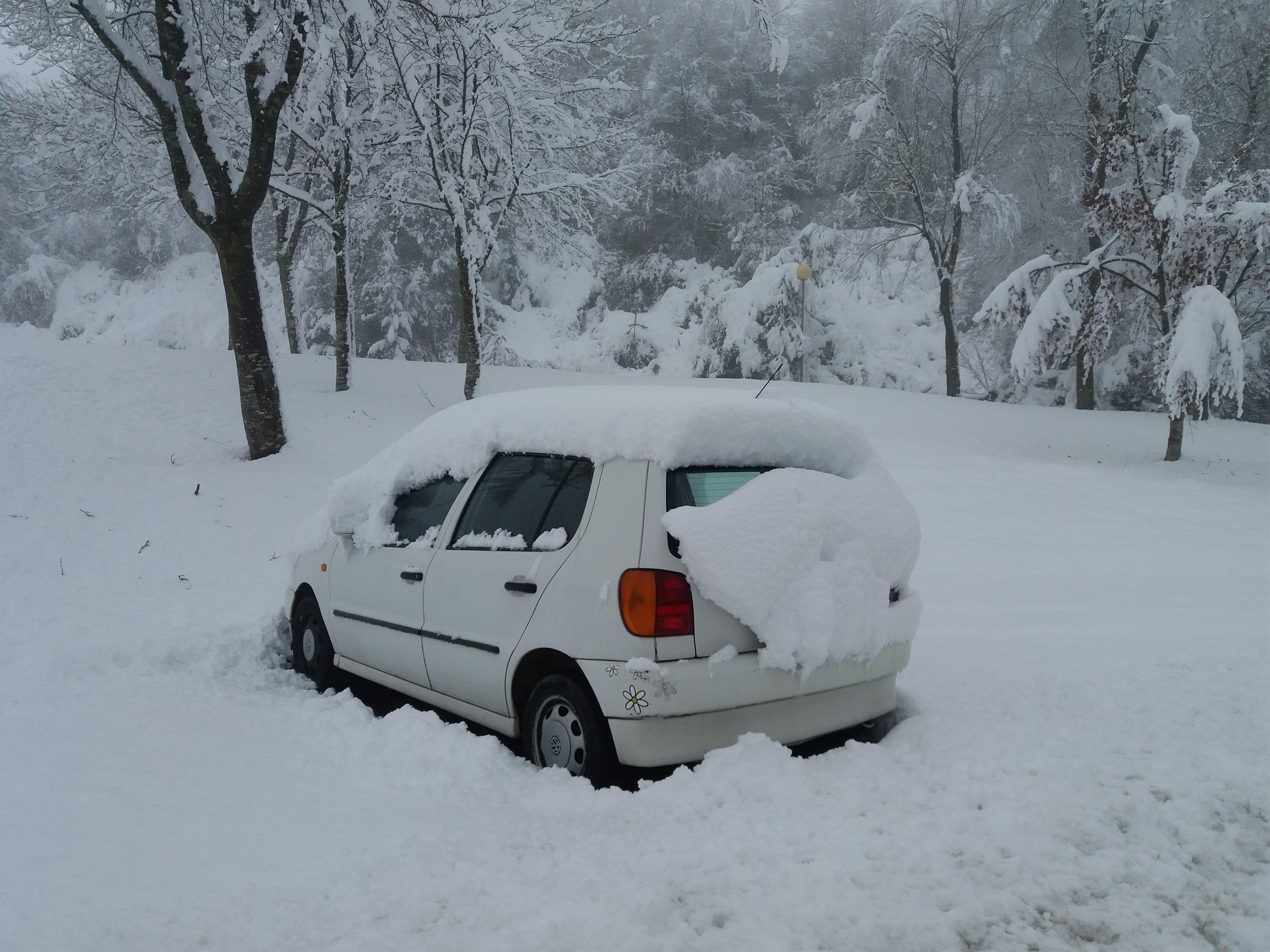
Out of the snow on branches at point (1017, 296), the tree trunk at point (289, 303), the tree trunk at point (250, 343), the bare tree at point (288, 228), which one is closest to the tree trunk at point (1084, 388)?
the snow on branches at point (1017, 296)

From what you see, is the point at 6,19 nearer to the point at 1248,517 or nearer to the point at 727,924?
the point at 727,924

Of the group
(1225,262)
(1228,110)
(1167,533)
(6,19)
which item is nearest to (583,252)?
(6,19)

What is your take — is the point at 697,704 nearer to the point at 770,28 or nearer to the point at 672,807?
the point at 672,807

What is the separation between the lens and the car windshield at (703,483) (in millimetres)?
3404

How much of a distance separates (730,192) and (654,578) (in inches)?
1163

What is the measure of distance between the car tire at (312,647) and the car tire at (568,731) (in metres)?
2.09

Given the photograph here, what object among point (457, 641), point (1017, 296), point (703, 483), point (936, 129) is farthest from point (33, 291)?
point (703, 483)

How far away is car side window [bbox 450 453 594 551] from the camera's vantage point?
362 cm

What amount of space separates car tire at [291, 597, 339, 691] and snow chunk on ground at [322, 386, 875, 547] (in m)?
0.79

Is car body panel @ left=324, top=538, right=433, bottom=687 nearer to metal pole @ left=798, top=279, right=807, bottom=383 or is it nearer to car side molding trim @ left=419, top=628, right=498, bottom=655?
car side molding trim @ left=419, top=628, right=498, bottom=655

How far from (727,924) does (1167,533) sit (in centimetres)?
838

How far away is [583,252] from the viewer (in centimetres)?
1912

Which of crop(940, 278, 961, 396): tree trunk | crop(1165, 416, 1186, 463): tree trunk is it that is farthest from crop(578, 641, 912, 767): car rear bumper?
crop(940, 278, 961, 396): tree trunk

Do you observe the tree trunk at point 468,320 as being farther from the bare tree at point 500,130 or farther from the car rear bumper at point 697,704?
the car rear bumper at point 697,704
